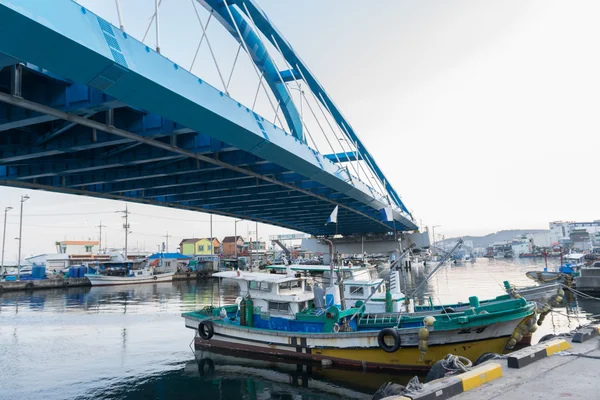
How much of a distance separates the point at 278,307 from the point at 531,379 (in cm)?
1212

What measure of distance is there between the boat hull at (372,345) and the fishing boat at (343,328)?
1.4 inches

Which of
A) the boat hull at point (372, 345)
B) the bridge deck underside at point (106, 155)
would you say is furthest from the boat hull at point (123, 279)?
the boat hull at point (372, 345)

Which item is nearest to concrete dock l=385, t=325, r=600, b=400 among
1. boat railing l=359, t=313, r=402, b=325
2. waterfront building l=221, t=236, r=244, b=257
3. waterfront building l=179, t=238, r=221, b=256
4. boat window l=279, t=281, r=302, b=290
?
boat railing l=359, t=313, r=402, b=325

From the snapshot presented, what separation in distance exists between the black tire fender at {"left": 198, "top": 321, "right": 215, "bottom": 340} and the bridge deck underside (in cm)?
760

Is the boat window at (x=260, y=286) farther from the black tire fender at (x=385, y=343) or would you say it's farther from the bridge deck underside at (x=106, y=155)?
the bridge deck underside at (x=106, y=155)

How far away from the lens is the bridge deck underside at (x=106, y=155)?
37.2 feet

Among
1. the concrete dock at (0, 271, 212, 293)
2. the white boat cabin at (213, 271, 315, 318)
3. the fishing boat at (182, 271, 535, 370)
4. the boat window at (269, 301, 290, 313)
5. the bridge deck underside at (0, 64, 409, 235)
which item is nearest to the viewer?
the bridge deck underside at (0, 64, 409, 235)

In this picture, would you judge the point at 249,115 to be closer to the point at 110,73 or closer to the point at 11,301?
the point at 110,73

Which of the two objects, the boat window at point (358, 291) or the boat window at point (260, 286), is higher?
the boat window at point (260, 286)

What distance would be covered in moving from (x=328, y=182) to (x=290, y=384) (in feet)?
41.9

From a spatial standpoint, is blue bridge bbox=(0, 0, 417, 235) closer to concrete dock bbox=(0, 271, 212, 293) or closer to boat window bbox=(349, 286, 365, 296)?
boat window bbox=(349, 286, 365, 296)

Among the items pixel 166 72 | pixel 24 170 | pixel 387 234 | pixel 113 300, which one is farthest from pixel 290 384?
pixel 387 234

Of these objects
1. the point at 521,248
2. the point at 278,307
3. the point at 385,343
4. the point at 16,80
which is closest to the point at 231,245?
the point at 278,307

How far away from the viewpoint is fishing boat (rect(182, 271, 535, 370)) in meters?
14.2
